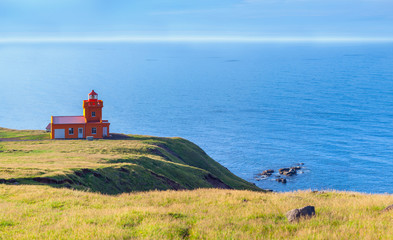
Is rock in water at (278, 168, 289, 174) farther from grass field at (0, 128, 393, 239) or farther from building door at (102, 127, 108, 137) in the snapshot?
grass field at (0, 128, 393, 239)

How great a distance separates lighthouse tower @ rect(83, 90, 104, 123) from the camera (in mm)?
72438

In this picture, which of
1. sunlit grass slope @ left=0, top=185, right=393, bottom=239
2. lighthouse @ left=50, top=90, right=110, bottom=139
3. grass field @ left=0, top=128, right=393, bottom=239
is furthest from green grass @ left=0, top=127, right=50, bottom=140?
sunlit grass slope @ left=0, top=185, right=393, bottom=239

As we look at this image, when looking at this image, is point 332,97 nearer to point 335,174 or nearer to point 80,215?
point 335,174

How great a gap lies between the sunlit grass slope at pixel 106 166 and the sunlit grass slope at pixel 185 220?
9197mm

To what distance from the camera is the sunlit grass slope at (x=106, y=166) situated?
31.4 meters

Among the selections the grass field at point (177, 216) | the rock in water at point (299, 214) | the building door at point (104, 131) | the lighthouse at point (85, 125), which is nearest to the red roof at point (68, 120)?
the lighthouse at point (85, 125)

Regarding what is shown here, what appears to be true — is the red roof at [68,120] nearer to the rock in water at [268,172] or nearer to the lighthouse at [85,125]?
the lighthouse at [85,125]

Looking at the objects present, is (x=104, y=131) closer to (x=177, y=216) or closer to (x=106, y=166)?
(x=106, y=166)

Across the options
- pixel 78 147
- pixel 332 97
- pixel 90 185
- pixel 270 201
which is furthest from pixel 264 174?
pixel 332 97

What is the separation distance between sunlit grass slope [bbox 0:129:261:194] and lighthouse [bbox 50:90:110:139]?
499 centimetres

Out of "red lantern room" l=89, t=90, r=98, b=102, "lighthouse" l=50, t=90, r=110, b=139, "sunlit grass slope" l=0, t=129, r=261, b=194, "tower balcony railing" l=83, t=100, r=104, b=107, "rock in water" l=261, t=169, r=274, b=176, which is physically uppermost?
"red lantern room" l=89, t=90, r=98, b=102

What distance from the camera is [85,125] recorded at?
2822 inches

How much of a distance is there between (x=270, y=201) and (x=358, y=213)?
4913 mm

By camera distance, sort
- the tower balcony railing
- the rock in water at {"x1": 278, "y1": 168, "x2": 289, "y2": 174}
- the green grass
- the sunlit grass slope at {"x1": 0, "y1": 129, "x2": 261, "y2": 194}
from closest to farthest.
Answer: the sunlit grass slope at {"x1": 0, "y1": 129, "x2": 261, "y2": 194} < the green grass < the tower balcony railing < the rock in water at {"x1": 278, "y1": 168, "x2": 289, "y2": 174}
